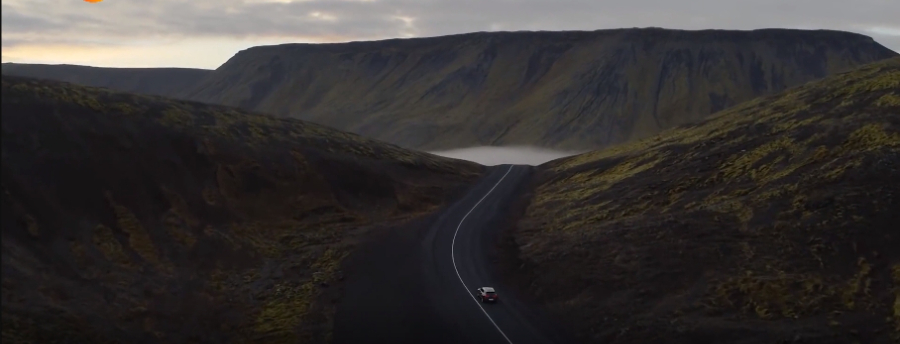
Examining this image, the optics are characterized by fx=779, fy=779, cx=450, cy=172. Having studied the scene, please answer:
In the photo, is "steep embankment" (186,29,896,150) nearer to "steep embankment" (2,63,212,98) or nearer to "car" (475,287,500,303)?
"steep embankment" (2,63,212,98)

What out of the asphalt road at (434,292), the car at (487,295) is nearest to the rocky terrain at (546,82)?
the asphalt road at (434,292)

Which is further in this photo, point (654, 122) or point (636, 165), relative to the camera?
point (654, 122)

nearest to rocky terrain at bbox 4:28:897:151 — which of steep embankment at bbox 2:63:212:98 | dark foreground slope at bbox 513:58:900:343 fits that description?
steep embankment at bbox 2:63:212:98

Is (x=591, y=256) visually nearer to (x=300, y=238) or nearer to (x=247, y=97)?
(x=300, y=238)

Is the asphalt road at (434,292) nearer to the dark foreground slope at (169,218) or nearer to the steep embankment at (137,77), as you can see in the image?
the dark foreground slope at (169,218)

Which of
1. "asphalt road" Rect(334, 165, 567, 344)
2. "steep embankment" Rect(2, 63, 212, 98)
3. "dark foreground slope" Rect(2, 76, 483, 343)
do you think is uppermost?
"steep embankment" Rect(2, 63, 212, 98)

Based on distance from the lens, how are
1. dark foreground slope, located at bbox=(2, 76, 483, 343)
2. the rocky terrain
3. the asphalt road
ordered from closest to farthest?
dark foreground slope, located at bbox=(2, 76, 483, 343), the asphalt road, the rocky terrain

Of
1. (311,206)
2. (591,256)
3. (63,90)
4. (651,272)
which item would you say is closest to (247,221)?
(311,206)
